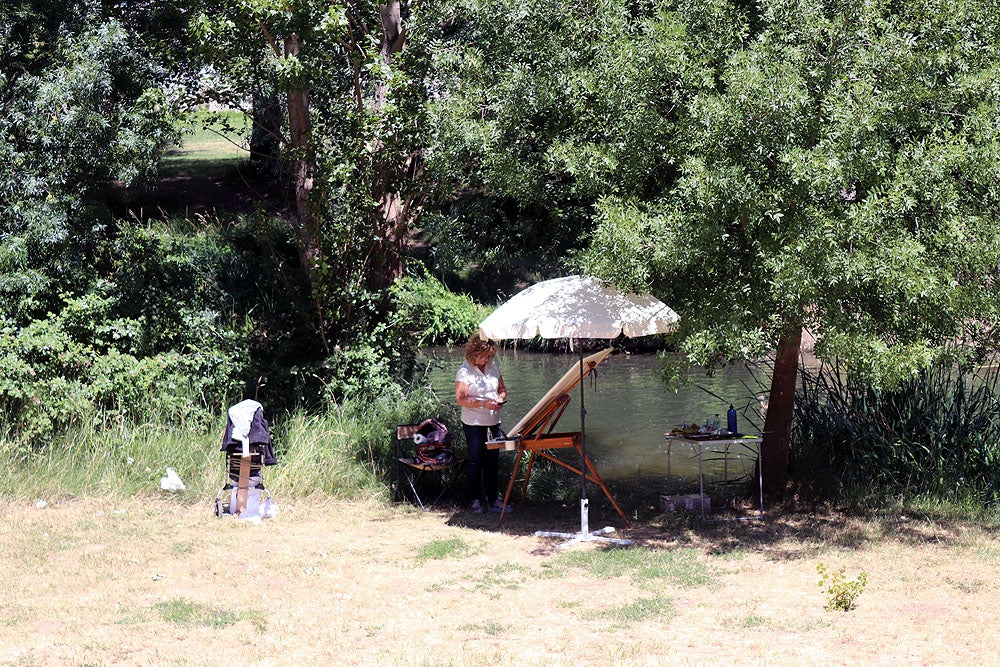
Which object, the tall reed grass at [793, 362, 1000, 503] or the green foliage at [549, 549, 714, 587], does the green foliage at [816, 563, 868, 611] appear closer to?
the green foliage at [549, 549, 714, 587]

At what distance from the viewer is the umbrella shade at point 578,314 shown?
8859 mm

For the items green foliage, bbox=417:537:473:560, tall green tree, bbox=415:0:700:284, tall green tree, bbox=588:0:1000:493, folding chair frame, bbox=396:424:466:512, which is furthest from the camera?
folding chair frame, bbox=396:424:466:512

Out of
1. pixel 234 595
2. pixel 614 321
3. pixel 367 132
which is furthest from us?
pixel 367 132

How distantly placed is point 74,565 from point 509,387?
1245 cm

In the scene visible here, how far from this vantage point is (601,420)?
17.0 meters

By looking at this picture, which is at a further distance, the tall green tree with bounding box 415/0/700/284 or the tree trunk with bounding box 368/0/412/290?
the tree trunk with bounding box 368/0/412/290

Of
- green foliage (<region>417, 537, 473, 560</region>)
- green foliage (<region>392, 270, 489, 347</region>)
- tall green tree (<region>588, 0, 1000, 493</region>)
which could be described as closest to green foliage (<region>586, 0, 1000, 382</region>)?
tall green tree (<region>588, 0, 1000, 493</region>)

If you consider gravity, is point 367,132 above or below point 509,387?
above

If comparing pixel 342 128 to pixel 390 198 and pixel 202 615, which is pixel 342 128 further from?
pixel 202 615

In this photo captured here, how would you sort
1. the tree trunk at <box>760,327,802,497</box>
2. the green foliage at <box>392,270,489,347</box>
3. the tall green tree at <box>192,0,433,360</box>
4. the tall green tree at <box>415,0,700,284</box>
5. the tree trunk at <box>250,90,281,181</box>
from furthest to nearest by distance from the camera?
the tree trunk at <box>250,90,281,181</box> < the green foliage at <box>392,270,489,347</box> < the tall green tree at <box>192,0,433,360</box> < the tree trunk at <box>760,327,802,497</box> < the tall green tree at <box>415,0,700,284</box>

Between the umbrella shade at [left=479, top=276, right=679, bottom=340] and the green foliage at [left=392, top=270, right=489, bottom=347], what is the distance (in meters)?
3.00

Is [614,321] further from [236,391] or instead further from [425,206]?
[236,391]

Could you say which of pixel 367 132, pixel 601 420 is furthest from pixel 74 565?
pixel 601 420

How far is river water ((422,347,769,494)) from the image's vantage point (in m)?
13.3
